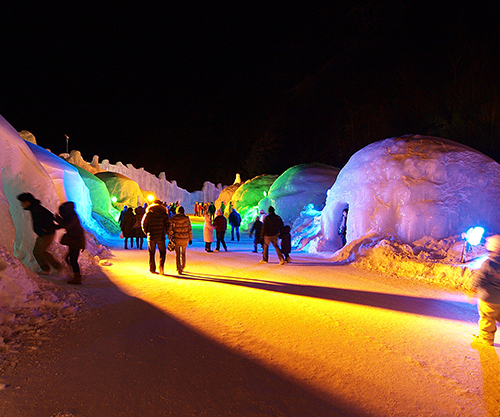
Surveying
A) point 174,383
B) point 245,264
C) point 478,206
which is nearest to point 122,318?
point 174,383

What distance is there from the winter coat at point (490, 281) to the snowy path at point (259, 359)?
662mm

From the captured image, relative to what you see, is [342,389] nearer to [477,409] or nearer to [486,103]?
[477,409]

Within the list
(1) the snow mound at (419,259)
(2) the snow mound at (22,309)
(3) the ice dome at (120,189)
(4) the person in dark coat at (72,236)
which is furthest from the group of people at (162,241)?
(3) the ice dome at (120,189)

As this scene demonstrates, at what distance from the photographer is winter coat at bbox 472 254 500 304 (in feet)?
10.7

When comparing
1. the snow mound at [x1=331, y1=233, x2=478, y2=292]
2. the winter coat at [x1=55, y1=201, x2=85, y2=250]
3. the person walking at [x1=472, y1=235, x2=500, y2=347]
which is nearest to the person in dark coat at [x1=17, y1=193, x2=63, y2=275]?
the winter coat at [x1=55, y1=201, x2=85, y2=250]

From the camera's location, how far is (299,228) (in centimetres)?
1451

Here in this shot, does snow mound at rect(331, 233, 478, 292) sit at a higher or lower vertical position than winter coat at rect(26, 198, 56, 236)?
lower

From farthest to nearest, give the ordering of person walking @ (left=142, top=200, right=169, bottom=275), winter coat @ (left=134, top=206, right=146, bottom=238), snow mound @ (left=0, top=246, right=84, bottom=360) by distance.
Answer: winter coat @ (left=134, top=206, right=146, bottom=238)
person walking @ (left=142, top=200, right=169, bottom=275)
snow mound @ (left=0, top=246, right=84, bottom=360)

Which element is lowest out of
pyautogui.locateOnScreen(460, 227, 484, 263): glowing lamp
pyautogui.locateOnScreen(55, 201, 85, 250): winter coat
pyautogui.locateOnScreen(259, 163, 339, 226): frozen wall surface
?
pyautogui.locateOnScreen(460, 227, 484, 263): glowing lamp

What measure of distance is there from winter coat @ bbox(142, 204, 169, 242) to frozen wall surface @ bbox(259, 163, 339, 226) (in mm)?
11428

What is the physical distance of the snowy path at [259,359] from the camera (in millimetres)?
2225

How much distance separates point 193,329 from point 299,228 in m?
11.4

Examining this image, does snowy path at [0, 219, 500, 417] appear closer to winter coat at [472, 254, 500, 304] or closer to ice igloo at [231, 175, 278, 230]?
winter coat at [472, 254, 500, 304]

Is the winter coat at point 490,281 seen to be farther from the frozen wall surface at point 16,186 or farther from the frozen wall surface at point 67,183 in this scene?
the frozen wall surface at point 67,183
